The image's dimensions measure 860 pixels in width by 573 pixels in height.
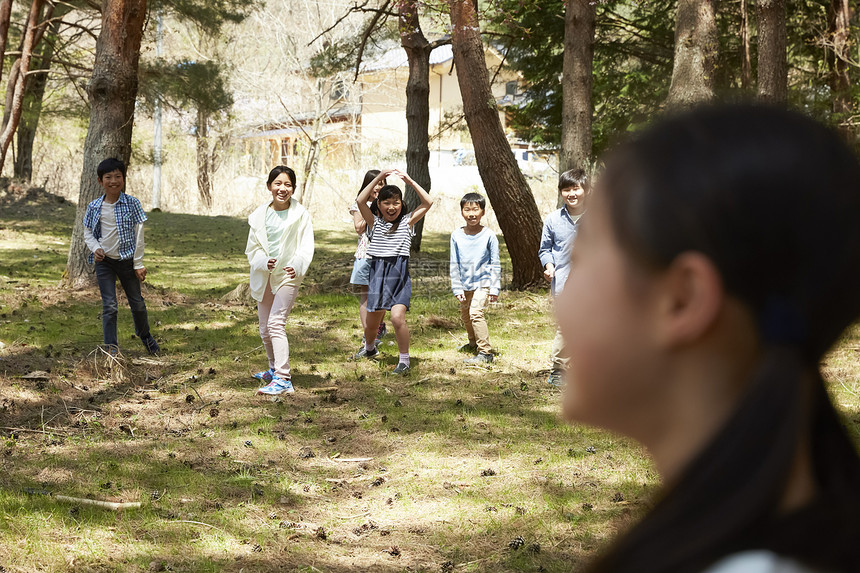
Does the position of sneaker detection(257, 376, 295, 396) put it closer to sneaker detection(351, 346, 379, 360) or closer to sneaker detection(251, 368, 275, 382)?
sneaker detection(251, 368, 275, 382)

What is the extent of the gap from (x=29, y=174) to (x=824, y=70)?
849 inches

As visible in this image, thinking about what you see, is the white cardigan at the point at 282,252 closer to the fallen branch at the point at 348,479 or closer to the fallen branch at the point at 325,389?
the fallen branch at the point at 325,389

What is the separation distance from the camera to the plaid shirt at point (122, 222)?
818cm

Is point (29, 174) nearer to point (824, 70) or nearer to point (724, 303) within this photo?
point (824, 70)

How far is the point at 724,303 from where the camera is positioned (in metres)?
0.68

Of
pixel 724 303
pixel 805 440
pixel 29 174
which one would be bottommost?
pixel 805 440

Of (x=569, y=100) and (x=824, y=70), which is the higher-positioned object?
(x=824, y=70)

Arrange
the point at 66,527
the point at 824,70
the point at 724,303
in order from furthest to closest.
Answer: the point at 824,70 < the point at 66,527 < the point at 724,303

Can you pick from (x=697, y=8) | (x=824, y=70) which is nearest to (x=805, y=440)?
(x=697, y=8)

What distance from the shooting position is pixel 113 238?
8.17 meters

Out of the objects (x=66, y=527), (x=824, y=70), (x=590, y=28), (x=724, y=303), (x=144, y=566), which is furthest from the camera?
(x=824, y=70)

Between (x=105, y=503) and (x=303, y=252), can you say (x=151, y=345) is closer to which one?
(x=303, y=252)

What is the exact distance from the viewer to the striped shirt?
316 inches

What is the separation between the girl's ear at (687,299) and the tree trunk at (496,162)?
11447 millimetres
